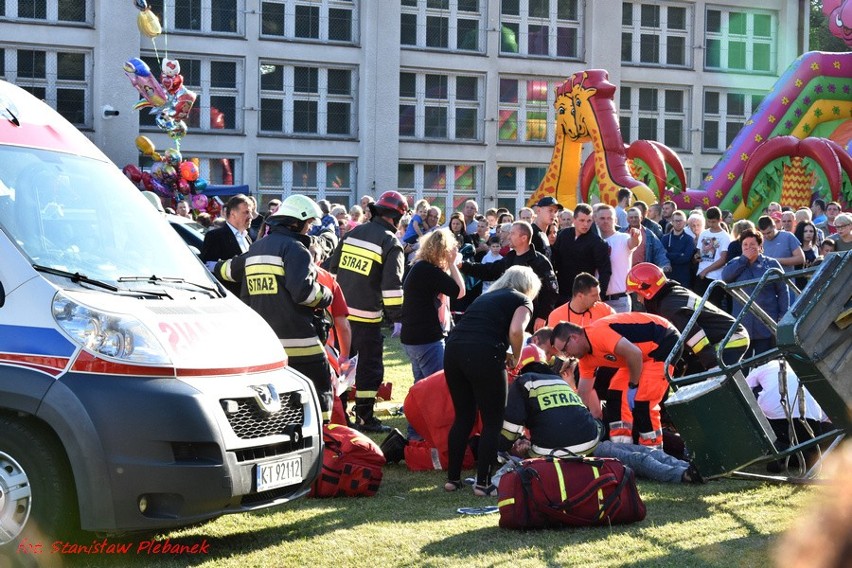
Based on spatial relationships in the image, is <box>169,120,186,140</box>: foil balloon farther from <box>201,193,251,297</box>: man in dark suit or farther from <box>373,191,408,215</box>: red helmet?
<box>373,191,408,215</box>: red helmet

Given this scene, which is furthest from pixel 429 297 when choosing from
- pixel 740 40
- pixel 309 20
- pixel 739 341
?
pixel 740 40

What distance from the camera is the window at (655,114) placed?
39.5 metres

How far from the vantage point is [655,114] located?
4003cm

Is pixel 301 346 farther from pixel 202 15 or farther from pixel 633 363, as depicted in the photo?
pixel 202 15

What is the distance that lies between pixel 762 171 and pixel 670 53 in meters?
16.9

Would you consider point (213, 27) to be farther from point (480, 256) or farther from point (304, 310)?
point (304, 310)

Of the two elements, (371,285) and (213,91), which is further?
(213,91)

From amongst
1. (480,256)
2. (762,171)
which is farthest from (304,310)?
(762,171)

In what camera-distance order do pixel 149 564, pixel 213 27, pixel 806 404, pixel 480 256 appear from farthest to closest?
pixel 213 27
pixel 480 256
pixel 806 404
pixel 149 564

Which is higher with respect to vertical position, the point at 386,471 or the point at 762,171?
the point at 762,171

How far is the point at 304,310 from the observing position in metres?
7.86

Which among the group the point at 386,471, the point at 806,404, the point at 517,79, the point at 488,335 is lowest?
the point at 386,471

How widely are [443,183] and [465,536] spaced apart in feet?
102

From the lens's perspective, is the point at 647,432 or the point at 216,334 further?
the point at 647,432
